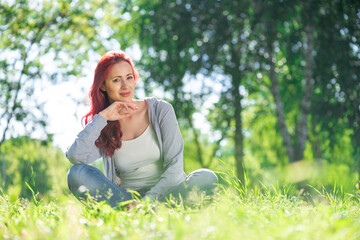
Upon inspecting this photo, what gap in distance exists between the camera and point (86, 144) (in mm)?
3277

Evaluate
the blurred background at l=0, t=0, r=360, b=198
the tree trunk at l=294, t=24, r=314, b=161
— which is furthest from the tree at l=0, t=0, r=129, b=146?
the tree trunk at l=294, t=24, r=314, b=161

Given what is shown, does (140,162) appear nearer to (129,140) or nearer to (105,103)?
(129,140)

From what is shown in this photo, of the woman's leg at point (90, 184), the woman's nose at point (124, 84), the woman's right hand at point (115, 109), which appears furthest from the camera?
the woman's nose at point (124, 84)

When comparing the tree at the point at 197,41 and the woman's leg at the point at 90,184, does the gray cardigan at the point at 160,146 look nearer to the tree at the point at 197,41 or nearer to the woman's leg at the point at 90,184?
the woman's leg at the point at 90,184

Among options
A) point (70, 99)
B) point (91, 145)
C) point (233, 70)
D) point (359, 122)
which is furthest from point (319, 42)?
point (70, 99)

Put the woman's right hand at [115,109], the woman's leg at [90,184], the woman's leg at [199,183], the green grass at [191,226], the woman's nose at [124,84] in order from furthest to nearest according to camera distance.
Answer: the woman's nose at [124,84]
the woman's right hand at [115,109]
the woman's leg at [199,183]
the woman's leg at [90,184]
the green grass at [191,226]

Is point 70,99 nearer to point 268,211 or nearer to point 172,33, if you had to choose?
point 172,33

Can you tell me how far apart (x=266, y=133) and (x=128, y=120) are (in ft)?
37.1

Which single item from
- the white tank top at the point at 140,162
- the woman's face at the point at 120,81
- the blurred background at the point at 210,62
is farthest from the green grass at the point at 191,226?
the blurred background at the point at 210,62

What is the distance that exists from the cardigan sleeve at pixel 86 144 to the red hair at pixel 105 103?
138 mm

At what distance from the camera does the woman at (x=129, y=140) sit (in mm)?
3273

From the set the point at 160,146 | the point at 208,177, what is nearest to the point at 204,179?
the point at 208,177

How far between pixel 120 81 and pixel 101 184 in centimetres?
104

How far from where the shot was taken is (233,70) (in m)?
9.91
